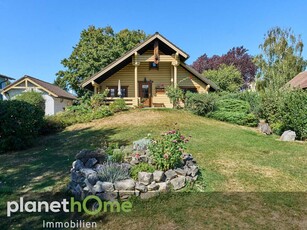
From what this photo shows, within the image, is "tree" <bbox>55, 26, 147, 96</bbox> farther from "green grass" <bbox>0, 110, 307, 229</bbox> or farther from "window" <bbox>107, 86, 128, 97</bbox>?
"green grass" <bbox>0, 110, 307, 229</bbox>

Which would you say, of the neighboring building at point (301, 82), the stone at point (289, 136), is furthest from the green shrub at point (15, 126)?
the neighboring building at point (301, 82)

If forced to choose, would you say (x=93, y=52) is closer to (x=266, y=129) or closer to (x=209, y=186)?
(x=266, y=129)

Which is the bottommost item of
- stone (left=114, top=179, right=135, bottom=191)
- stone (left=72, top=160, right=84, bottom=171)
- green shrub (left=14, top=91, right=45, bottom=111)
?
stone (left=114, top=179, right=135, bottom=191)

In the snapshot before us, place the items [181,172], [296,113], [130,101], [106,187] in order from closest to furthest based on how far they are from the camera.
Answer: [106,187] < [181,172] < [296,113] < [130,101]

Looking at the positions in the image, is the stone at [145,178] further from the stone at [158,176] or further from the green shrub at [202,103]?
the green shrub at [202,103]

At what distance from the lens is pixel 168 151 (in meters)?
5.57

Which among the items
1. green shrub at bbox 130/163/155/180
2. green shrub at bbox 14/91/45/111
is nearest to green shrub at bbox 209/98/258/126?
green shrub at bbox 130/163/155/180

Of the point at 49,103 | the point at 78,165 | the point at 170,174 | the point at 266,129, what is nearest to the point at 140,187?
the point at 170,174

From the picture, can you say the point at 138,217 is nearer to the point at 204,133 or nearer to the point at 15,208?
the point at 15,208

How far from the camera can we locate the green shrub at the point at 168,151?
5.53 metres

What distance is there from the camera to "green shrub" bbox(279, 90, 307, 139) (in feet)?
36.2

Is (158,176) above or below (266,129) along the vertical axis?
below

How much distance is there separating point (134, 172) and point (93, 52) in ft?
96.1

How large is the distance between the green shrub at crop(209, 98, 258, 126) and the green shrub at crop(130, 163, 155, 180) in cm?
1110
